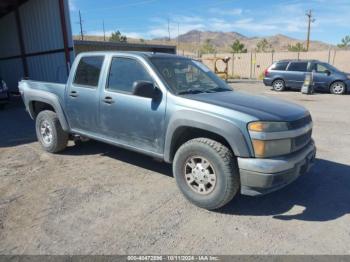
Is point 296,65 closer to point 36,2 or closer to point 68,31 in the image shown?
point 68,31

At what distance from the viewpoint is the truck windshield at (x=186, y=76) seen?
4.05 m

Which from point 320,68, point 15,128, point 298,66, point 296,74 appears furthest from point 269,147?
point 298,66

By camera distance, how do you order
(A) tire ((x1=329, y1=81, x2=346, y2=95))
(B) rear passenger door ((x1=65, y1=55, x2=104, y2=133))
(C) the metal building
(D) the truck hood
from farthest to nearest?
1. (A) tire ((x1=329, y1=81, x2=346, y2=95))
2. (C) the metal building
3. (B) rear passenger door ((x1=65, y1=55, x2=104, y2=133))
4. (D) the truck hood

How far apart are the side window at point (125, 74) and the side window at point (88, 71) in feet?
1.07

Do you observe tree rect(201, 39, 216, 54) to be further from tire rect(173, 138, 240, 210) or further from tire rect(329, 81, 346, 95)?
tire rect(173, 138, 240, 210)

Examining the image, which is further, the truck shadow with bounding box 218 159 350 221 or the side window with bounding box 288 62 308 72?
the side window with bounding box 288 62 308 72

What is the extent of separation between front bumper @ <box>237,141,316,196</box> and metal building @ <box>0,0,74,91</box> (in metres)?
10.6

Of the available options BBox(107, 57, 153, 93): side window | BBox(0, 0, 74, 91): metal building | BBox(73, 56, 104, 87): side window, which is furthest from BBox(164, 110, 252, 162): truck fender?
BBox(0, 0, 74, 91): metal building

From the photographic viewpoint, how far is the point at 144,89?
147 inches

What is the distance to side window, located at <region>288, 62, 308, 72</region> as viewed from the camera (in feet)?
54.3

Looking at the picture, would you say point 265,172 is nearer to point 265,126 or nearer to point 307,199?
point 265,126

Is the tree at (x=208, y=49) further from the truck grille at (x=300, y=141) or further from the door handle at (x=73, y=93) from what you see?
the truck grille at (x=300, y=141)

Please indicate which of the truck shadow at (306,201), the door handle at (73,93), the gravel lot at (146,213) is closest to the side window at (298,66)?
the gravel lot at (146,213)

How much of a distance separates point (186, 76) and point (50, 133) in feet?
9.60
